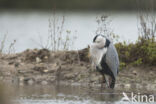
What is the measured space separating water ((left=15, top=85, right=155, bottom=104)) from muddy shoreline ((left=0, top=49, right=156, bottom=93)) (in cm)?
57

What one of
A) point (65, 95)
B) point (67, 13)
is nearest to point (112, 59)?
point (65, 95)

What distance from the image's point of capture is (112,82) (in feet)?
32.6

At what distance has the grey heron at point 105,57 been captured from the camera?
9.82 meters

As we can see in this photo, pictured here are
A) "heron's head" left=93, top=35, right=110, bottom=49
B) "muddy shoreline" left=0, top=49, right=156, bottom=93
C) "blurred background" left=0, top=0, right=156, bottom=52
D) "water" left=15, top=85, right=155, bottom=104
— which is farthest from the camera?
"blurred background" left=0, top=0, right=156, bottom=52

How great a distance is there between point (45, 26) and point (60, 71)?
16118 millimetres

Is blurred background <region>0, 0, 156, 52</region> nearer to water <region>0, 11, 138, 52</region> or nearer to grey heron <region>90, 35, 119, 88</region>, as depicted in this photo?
water <region>0, 11, 138, 52</region>

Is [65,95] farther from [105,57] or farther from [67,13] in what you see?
[67,13]

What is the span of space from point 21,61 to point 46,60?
0.59 m

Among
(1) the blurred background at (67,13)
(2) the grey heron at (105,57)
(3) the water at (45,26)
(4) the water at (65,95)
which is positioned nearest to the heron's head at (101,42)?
(2) the grey heron at (105,57)

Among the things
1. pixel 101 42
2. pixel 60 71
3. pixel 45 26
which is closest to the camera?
pixel 101 42

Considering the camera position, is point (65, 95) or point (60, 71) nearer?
point (65, 95)

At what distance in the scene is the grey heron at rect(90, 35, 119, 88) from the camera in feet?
32.2

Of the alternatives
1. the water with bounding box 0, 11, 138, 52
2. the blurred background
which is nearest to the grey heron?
the water with bounding box 0, 11, 138, 52

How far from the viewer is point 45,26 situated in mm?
26750
